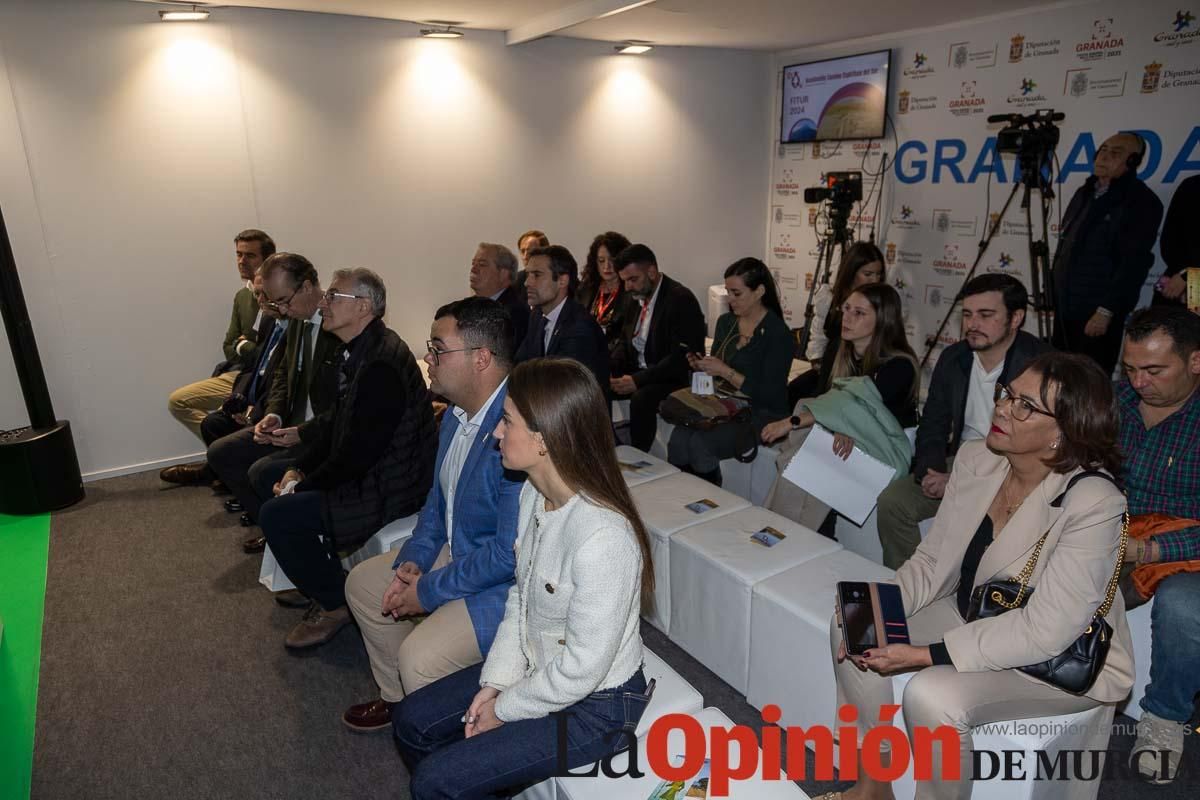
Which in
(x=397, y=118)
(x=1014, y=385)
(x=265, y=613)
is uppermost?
(x=397, y=118)

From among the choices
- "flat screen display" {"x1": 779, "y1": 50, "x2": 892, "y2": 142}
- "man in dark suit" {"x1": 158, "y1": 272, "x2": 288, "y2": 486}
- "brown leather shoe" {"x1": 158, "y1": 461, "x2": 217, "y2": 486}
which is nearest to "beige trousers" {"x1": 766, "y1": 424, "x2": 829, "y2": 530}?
"man in dark suit" {"x1": 158, "y1": 272, "x2": 288, "y2": 486}

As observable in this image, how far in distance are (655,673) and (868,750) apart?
1.80 ft

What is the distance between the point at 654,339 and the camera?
4199 millimetres

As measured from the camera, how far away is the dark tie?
151 inches

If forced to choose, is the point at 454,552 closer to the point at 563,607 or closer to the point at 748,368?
the point at 563,607

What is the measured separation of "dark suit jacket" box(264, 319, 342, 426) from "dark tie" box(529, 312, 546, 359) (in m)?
1.08

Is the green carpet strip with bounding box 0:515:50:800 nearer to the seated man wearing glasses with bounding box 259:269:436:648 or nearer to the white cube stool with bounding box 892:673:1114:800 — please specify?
the seated man wearing glasses with bounding box 259:269:436:648

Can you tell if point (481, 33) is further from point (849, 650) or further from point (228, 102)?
point (849, 650)

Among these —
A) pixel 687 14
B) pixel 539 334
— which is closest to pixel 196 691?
pixel 539 334

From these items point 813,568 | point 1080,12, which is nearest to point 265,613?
point 813,568

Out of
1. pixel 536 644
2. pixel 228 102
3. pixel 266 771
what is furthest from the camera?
pixel 228 102

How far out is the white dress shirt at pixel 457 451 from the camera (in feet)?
7.04

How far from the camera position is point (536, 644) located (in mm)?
1622

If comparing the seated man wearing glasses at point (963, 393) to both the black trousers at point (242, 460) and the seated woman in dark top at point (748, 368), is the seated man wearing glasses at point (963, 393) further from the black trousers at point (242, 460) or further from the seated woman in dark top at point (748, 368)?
the black trousers at point (242, 460)
